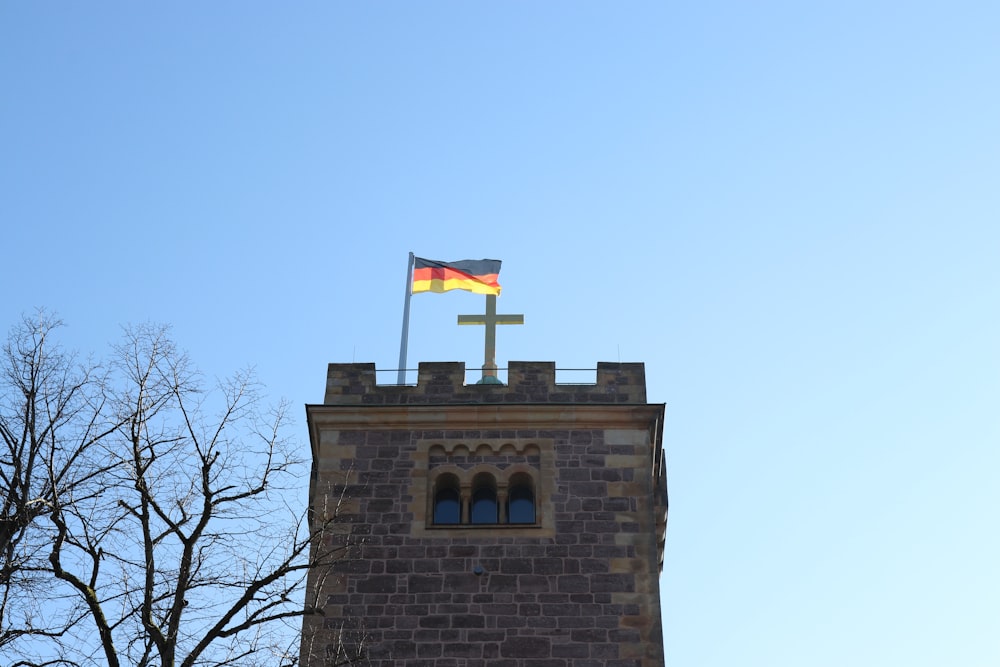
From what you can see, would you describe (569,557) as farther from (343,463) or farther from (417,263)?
(417,263)

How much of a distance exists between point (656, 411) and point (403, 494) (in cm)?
444

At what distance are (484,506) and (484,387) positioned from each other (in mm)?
2391

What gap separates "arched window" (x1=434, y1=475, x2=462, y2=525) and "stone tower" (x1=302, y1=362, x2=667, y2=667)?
0.02 meters

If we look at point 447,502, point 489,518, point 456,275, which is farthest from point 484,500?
point 456,275

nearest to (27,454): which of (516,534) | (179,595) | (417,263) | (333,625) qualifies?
(179,595)

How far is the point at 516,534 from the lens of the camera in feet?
76.0

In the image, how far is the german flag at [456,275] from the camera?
28516 mm

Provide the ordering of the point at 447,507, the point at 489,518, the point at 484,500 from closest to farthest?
the point at 489,518
the point at 447,507
the point at 484,500

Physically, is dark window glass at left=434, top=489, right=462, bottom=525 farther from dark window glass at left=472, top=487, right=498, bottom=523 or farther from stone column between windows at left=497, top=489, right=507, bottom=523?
stone column between windows at left=497, top=489, right=507, bottom=523

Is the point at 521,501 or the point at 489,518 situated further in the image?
the point at 521,501

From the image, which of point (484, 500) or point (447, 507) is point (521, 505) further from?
point (447, 507)

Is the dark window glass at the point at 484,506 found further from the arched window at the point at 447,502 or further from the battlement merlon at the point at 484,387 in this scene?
the battlement merlon at the point at 484,387

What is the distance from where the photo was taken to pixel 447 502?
23.9m

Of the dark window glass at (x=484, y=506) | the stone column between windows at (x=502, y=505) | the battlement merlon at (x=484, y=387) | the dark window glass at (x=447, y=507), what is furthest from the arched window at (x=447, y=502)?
the battlement merlon at (x=484, y=387)
